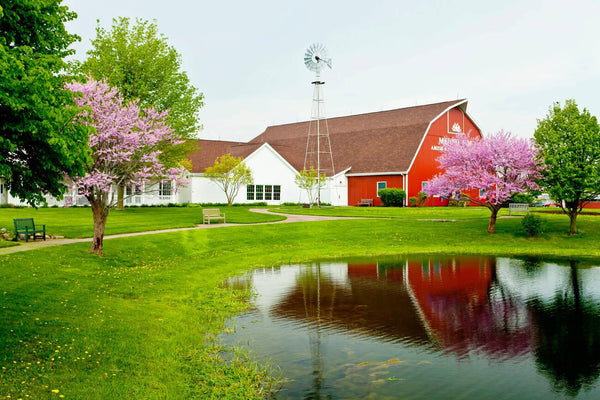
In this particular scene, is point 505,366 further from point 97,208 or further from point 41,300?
point 97,208

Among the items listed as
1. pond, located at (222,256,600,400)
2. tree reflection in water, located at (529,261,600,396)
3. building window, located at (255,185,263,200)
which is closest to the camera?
pond, located at (222,256,600,400)

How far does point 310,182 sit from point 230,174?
737 centimetres

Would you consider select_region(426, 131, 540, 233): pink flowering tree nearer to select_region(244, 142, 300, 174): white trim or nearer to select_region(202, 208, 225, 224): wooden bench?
select_region(202, 208, 225, 224): wooden bench

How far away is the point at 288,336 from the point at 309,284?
563 cm

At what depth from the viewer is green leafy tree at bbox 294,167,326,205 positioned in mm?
46222

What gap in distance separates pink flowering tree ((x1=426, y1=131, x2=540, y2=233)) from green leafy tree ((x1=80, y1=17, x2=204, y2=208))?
1900 cm

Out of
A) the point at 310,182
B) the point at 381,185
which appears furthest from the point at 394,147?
the point at 310,182

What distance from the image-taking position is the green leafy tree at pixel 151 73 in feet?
120

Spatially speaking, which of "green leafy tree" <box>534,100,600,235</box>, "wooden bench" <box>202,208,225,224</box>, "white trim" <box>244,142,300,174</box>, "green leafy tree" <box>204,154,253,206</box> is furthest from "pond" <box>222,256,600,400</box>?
"white trim" <box>244,142,300,174</box>

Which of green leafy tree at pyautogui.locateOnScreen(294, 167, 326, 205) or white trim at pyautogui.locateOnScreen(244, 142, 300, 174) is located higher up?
white trim at pyautogui.locateOnScreen(244, 142, 300, 174)

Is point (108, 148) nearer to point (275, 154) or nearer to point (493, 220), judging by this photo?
point (493, 220)

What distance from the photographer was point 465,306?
13.6 m

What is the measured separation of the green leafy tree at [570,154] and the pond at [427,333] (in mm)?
7885

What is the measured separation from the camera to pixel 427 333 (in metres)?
11.1
